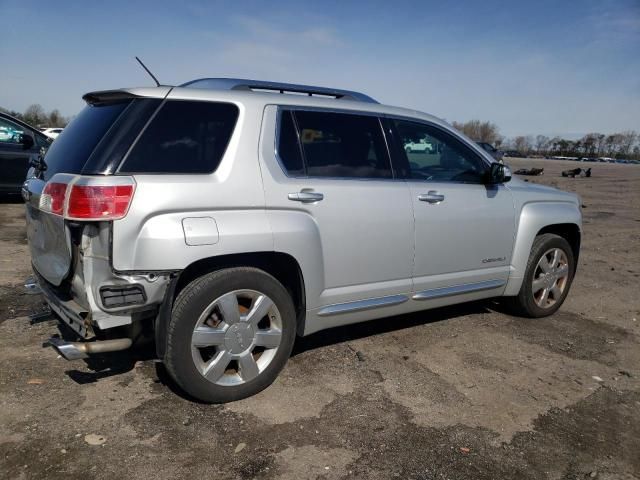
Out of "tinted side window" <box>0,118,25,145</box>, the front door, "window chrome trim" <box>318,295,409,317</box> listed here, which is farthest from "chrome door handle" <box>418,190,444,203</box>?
"tinted side window" <box>0,118,25,145</box>

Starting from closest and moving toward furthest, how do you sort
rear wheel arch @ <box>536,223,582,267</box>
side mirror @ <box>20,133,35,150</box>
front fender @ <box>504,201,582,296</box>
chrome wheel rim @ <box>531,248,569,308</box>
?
front fender @ <box>504,201,582,296</box>, chrome wheel rim @ <box>531,248,569,308</box>, rear wheel arch @ <box>536,223,582,267</box>, side mirror @ <box>20,133,35,150</box>

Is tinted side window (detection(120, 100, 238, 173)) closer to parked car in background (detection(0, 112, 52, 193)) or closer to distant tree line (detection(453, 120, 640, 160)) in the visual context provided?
parked car in background (detection(0, 112, 52, 193))

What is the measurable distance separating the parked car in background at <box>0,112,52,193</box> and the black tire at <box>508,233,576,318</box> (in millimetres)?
8817

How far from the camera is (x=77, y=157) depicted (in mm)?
3033

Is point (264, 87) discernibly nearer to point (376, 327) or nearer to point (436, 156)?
point (436, 156)

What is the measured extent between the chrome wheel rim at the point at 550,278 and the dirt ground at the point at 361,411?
1.10 feet

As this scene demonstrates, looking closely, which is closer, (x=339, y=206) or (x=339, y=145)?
(x=339, y=206)

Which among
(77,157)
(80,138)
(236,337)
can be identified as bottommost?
→ (236,337)

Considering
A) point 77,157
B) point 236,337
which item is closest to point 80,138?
point 77,157

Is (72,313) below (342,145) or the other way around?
below

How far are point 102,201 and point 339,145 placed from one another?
1663 mm

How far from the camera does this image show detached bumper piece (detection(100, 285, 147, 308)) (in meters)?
2.79

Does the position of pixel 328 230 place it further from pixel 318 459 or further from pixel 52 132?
pixel 52 132

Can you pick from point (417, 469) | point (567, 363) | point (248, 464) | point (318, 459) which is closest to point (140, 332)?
point (248, 464)
